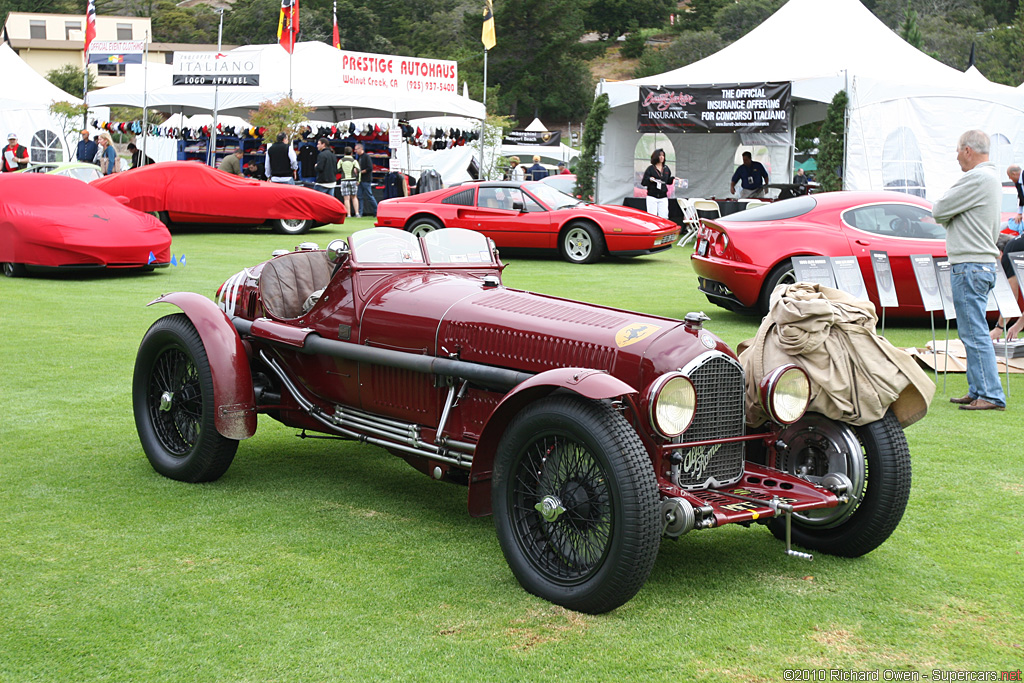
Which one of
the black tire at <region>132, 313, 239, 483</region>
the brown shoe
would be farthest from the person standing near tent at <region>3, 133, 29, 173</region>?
the brown shoe

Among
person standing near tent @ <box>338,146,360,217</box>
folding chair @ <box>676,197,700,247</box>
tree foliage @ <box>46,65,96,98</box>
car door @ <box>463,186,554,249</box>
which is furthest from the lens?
tree foliage @ <box>46,65,96,98</box>

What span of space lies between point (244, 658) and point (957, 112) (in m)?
18.3

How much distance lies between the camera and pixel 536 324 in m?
4.38

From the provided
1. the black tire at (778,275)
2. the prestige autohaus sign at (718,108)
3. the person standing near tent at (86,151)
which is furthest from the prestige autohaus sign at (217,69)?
the black tire at (778,275)

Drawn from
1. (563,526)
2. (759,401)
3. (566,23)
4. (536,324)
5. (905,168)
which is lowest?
(563,526)

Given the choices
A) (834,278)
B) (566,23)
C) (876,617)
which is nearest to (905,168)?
(834,278)

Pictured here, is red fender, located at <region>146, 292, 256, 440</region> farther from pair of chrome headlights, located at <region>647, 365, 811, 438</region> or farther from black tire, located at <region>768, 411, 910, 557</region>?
black tire, located at <region>768, 411, 910, 557</region>

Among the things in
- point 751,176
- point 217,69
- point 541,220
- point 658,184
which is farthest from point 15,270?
point 217,69

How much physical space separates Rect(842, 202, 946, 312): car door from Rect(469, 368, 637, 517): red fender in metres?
7.15

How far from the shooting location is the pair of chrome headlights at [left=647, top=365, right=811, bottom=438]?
3789 mm

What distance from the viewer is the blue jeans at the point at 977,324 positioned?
22.4 feet

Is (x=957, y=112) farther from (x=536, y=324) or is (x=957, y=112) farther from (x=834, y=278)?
(x=536, y=324)

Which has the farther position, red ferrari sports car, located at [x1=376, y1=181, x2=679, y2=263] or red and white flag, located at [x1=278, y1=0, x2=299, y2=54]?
red and white flag, located at [x1=278, y1=0, x2=299, y2=54]

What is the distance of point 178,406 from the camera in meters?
5.51
